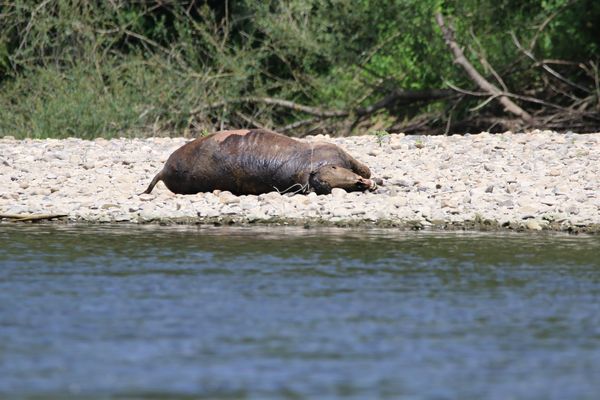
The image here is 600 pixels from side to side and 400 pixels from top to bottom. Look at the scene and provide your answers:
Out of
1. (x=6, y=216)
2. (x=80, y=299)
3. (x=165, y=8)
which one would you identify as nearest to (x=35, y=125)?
(x=165, y=8)

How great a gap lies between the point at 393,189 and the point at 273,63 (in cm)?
983

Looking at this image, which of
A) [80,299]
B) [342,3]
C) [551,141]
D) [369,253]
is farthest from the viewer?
[342,3]

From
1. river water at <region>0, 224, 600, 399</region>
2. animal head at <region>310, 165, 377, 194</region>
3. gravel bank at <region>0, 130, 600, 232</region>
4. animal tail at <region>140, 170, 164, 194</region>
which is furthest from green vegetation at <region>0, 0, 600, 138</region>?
river water at <region>0, 224, 600, 399</region>

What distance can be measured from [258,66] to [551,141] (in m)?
7.48

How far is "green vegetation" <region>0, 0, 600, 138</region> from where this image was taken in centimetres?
2056

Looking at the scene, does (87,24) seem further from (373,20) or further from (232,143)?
(232,143)

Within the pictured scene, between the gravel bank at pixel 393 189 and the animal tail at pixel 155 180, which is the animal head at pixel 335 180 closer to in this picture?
the gravel bank at pixel 393 189

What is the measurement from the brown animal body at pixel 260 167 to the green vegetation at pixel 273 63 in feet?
20.9

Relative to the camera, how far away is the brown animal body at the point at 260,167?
45.2 feet

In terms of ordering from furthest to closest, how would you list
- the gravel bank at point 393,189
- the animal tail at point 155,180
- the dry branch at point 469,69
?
the dry branch at point 469,69
the animal tail at point 155,180
the gravel bank at point 393,189

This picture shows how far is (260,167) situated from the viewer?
1384 cm

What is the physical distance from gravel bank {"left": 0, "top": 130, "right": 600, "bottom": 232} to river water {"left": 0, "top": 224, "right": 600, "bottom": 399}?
2.58 feet

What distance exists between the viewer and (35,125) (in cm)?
2020

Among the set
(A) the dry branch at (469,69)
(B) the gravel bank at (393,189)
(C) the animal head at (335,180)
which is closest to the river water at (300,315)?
(B) the gravel bank at (393,189)
